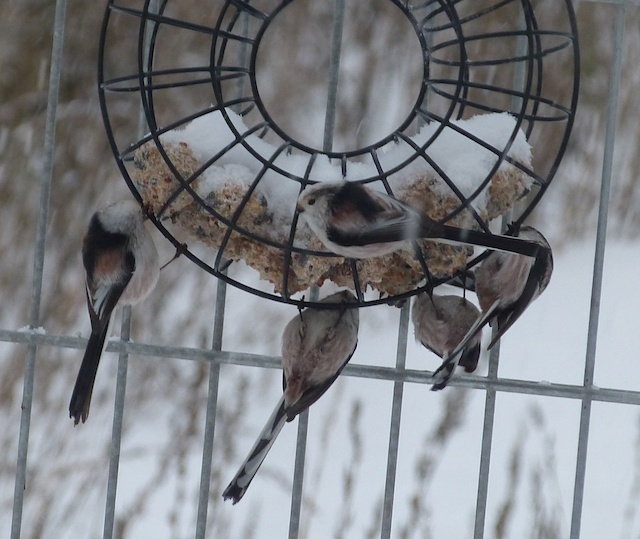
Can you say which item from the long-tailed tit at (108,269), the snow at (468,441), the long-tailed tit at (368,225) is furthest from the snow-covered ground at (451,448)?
the long-tailed tit at (368,225)

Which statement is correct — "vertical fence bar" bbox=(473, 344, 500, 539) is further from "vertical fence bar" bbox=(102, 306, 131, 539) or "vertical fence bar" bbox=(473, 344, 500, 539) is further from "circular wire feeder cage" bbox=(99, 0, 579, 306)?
"vertical fence bar" bbox=(102, 306, 131, 539)

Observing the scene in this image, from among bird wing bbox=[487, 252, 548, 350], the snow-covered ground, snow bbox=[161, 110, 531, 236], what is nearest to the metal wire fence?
bird wing bbox=[487, 252, 548, 350]

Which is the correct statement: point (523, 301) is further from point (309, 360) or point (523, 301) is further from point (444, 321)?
point (309, 360)

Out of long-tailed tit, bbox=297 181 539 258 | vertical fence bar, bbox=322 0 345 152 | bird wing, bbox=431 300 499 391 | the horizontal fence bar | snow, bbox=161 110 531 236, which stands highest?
vertical fence bar, bbox=322 0 345 152

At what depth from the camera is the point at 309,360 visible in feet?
4.45

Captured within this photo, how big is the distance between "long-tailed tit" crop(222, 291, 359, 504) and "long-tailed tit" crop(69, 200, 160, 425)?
261 mm

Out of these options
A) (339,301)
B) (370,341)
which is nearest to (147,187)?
(339,301)

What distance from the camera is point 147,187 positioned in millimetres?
1302

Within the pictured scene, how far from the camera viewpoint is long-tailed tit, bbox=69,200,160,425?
1.36 metres

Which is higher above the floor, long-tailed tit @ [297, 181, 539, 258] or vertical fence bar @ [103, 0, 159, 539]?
long-tailed tit @ [297, 181, 539, 258]

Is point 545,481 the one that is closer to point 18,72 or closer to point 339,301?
point 339,301

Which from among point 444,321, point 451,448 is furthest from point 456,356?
point 451,448

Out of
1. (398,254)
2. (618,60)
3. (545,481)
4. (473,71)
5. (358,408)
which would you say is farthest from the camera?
(473,71)

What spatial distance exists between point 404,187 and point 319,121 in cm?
133
